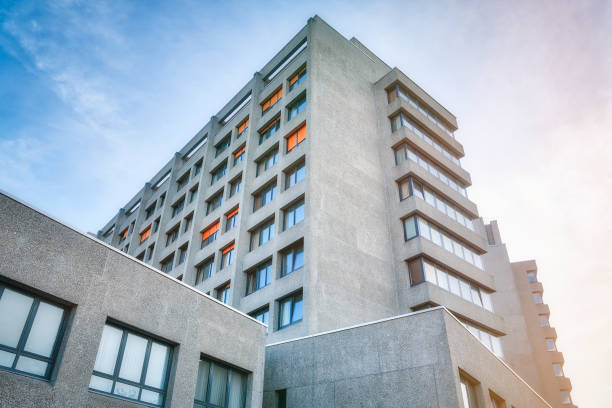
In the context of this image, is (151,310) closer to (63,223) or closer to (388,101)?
(63,223)

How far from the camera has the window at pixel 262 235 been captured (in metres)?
32.2

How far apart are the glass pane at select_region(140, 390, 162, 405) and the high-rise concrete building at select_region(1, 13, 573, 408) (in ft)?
23.2

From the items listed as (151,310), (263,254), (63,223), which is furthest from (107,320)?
(263,254)

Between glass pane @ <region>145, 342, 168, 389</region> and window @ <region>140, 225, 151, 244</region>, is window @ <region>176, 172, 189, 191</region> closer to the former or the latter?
window @ <region>140, 225, 151, 244</region>

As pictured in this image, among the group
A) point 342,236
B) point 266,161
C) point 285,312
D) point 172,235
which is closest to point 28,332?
point 285,312

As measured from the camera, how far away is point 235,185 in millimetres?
39719

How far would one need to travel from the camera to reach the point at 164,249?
45719mm

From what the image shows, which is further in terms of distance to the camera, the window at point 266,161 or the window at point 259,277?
the window at point 266,161

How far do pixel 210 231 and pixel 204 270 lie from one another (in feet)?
12.0

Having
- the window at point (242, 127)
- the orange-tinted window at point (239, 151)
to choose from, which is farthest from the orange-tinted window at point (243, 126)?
the orange-tinted window at point (239, 151)

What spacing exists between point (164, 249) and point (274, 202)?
58.6ft

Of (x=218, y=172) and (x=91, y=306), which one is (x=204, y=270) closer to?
(x=218, y=172)

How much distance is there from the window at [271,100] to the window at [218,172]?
6297 millimetres

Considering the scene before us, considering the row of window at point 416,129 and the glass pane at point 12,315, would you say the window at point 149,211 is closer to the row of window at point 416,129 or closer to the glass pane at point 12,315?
the row of window at point 416,129
